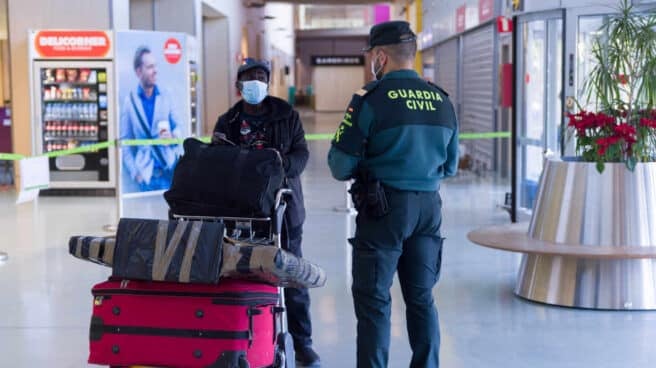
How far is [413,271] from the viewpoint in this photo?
12.9 ft

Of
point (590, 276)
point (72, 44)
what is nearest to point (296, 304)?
point (590, 276)

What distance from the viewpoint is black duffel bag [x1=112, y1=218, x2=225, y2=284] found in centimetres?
326

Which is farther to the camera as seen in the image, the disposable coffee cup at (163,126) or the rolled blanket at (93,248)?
the disposable coffee cup at (163,126)

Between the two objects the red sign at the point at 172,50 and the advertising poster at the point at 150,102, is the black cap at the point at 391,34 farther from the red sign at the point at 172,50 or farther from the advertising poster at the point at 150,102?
the red sign at the point at 172,50

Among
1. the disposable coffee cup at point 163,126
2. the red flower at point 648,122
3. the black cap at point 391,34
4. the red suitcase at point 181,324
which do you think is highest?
the black cap at point 391,34

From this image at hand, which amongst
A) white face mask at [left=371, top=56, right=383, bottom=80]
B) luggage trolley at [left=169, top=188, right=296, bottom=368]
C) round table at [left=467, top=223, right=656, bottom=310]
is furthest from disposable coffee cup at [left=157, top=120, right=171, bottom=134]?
white face mask at [left=371, top=56, right=383, bottom=80]

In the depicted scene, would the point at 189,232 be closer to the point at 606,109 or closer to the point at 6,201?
the point at 606,109

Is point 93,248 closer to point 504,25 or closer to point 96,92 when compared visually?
point 504,25

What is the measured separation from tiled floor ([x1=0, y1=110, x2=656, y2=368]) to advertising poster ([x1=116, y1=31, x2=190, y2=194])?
8.31ft

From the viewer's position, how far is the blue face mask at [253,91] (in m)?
4.40

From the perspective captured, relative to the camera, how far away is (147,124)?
39.2 feet

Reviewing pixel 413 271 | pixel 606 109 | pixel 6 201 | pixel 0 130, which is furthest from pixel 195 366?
pixel 0 130

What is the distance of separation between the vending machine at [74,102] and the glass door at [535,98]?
17.3 ft

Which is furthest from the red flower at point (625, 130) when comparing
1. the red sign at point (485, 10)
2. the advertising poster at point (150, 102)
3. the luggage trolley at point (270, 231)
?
the red sign at point (485, 10)
